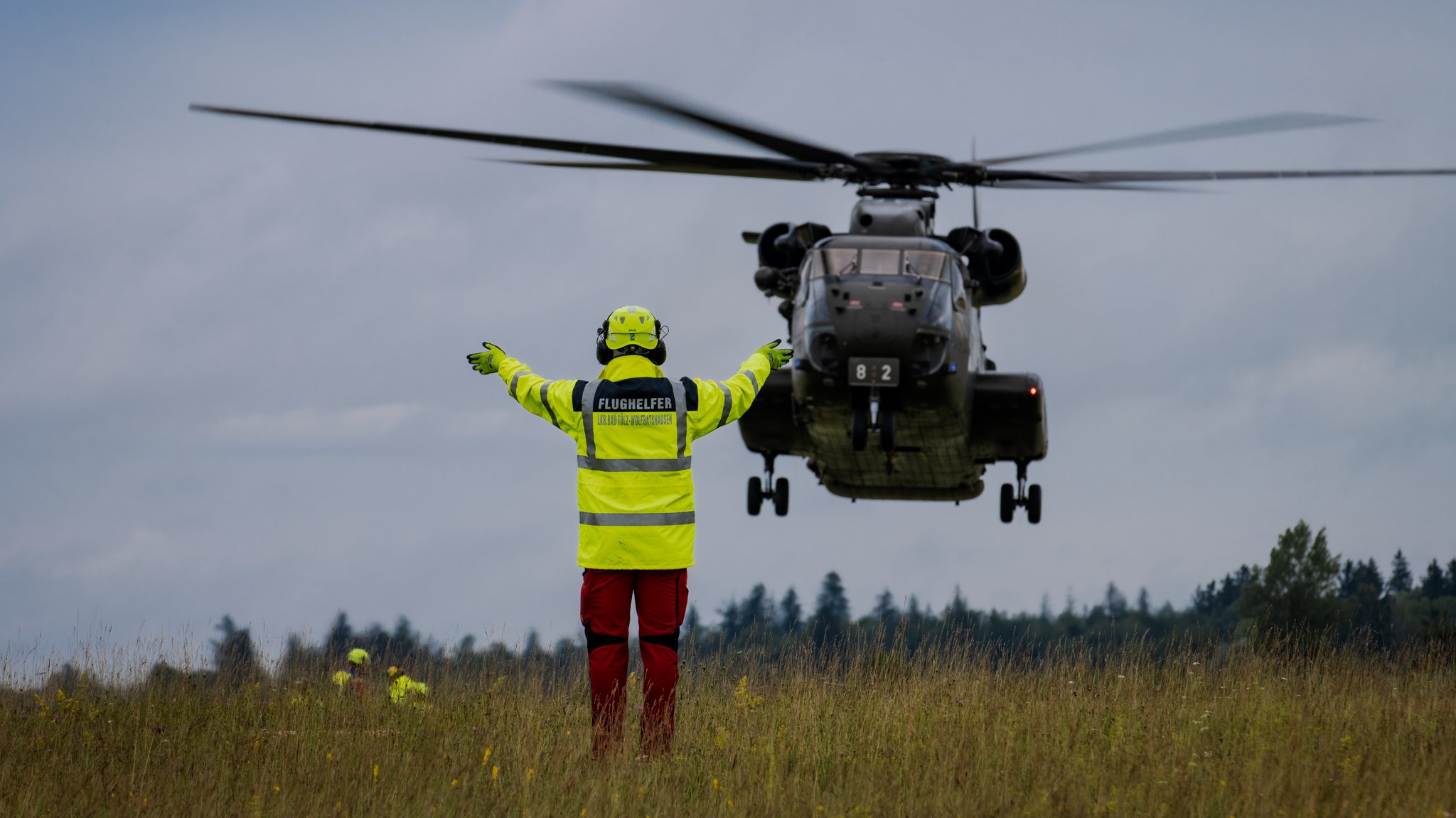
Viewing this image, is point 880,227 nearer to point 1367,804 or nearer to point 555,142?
point 555,142

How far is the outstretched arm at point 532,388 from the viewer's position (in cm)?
820

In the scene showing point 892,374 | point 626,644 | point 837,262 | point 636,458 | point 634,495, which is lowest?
point 626,644

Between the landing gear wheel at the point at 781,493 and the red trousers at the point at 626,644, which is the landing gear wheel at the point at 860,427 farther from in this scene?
the red trousers at the point at 626,644

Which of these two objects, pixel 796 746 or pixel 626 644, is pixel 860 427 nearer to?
pixel 796 746

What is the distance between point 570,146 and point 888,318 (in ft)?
12.2

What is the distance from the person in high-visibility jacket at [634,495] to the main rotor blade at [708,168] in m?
6.18

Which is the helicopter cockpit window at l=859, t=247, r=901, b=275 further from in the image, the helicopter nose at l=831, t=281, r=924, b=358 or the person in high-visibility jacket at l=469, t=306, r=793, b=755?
the person in high-visibility jacket at l=469, t=306, r=793, b=755

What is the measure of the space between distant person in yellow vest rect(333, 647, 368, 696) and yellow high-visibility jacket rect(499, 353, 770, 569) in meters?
3.54

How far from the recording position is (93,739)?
9117 millimetres

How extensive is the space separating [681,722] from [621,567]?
1.71 m

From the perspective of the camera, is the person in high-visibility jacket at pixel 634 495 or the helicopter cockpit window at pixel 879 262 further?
the helicopter cockpit window at pixel 879 262

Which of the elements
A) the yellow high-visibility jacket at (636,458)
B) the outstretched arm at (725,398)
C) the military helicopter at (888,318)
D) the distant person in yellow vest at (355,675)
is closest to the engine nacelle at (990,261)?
the military helicopter at (888,318)

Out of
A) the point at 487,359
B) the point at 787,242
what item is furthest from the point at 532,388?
the point at 787,242

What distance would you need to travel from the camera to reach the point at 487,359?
8.76 metres
